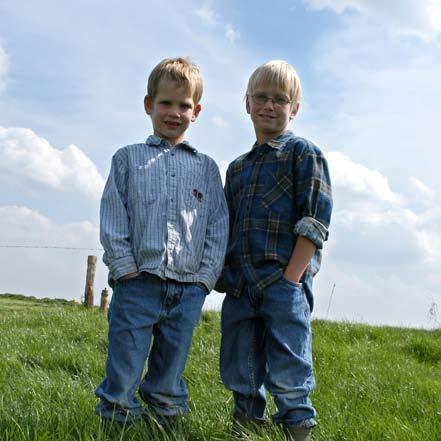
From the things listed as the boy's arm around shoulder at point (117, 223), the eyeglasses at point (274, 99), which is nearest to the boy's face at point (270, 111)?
the eyeglasses at point (274, 99)

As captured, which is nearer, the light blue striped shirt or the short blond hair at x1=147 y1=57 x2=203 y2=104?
the light blue striped shirt

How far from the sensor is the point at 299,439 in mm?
3148

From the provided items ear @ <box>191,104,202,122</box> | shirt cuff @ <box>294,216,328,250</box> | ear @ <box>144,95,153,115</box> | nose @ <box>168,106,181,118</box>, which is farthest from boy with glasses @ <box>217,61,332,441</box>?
ear @ <box>144,95,153,115</box>

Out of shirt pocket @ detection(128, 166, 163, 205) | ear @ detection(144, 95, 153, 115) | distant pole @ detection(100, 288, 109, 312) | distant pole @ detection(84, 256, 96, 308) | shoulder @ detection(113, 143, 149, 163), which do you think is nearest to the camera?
shirt pocket @ detection(128, 166, 163, 205)

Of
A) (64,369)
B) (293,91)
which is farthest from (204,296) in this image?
(64,369)

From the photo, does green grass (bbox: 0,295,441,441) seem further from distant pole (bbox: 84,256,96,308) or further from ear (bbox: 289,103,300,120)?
distant pole (bbox: 84,256,96,308)

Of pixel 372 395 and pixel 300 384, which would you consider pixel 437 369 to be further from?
pixel 300 384

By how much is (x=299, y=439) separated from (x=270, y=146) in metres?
1.44

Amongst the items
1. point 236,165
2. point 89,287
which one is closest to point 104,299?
point 89,287

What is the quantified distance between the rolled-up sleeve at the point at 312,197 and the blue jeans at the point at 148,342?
604 millimetres

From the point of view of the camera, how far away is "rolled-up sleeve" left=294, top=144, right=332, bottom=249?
309 cm

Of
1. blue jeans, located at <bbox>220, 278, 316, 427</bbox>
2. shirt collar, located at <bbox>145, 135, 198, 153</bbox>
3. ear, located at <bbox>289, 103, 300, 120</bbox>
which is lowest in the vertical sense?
blue jeans, located at <bbox>220, 278, 316, 427</bbox>

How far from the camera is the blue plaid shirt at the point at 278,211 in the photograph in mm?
3133

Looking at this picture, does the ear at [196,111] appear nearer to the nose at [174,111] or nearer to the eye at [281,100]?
the nose at [174,111]
